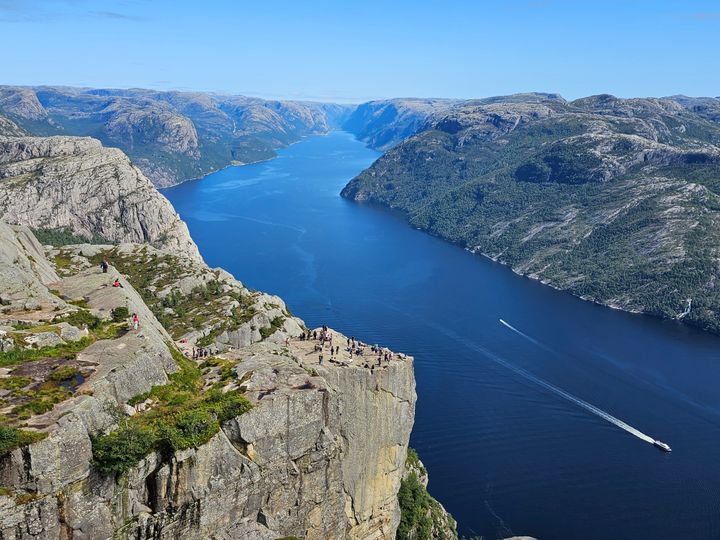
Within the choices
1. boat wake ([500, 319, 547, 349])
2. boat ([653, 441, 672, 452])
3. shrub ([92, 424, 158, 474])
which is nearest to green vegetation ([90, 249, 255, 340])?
shrub ([92, 424, 158, 474])

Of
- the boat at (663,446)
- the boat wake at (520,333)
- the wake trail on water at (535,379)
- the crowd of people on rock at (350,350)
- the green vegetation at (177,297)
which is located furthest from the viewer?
the boat wake at (520,333)

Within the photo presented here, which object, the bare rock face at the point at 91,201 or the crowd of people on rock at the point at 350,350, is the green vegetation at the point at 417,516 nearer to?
the crowd of people on rock at the point at 350,350

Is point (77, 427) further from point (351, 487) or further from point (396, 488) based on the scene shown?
point (396, 488)

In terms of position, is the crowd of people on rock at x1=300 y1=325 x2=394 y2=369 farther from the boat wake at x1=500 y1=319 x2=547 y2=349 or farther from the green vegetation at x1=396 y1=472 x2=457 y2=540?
the boat wake at x1=500 y1=319 x2=547 y2=349

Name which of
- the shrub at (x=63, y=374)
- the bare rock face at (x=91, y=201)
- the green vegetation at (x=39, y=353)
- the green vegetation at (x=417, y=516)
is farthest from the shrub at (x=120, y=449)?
the bare rock face at (x=91, y=201)

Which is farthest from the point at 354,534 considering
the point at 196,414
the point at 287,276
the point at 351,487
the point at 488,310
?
the point at 287,276
